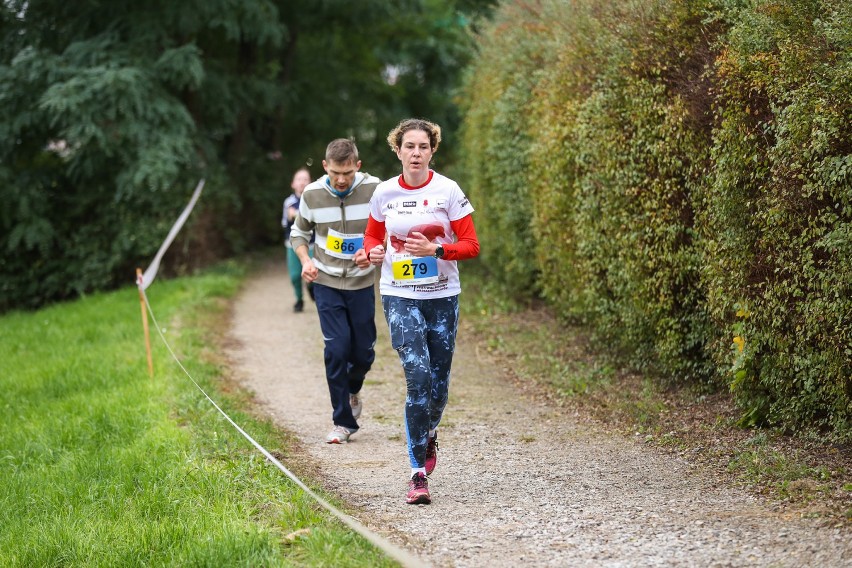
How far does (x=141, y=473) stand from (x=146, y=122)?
11.4 m

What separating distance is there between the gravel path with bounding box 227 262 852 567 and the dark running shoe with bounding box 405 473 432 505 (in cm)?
5

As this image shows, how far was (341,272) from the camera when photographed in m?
7.30

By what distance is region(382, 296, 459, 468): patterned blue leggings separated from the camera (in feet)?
19.1

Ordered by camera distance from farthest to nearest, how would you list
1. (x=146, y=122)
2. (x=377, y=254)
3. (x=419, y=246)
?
(x=146, y=122) < (x=377, y=254) < (x=419, y=246)

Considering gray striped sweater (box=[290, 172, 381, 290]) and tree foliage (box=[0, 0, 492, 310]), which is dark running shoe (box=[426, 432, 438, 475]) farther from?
tree foliage (box=[0, 0, 492, 310])

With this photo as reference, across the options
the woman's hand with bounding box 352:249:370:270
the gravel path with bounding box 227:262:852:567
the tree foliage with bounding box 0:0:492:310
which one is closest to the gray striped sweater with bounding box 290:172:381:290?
the woman's hand with bounding box 352:249:370:270

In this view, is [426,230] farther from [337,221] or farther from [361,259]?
[337,221]

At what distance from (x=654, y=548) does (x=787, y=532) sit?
0.65 meters

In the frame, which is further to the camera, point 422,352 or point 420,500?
point 422,352

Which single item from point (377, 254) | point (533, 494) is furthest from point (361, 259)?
point (533, 494)

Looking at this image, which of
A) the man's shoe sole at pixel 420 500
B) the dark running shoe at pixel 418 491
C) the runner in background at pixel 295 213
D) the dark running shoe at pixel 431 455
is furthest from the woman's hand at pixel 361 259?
the runner in background at pixel 295 213

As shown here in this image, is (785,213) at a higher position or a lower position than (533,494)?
higher

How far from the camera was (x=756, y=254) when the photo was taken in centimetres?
638

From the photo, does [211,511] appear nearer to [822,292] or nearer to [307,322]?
[822,292]
